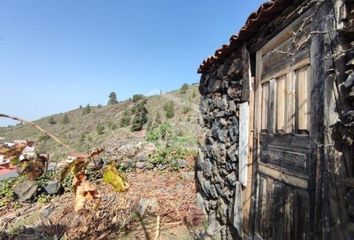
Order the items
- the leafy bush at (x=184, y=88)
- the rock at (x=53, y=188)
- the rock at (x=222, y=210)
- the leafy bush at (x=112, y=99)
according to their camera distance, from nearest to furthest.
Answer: the rock at (x=222, y=210) < the rock at (x=53, y=188) < the leafy bush at (x=184, y=88) < the leafy bush at (x=112, y=99)

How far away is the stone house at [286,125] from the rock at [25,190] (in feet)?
14.0

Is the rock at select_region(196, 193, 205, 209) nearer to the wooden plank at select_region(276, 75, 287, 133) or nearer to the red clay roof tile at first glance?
the red clay roof tile

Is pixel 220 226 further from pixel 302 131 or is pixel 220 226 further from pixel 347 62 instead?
pixel 347 62

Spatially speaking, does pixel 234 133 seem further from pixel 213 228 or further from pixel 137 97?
pixel 137 97

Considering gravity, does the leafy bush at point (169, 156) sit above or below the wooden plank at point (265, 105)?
below

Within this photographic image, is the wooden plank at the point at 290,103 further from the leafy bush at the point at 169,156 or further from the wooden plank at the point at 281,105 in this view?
the leafy bush at the point at 169,156

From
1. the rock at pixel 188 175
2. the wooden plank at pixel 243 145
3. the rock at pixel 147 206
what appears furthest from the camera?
the rock at pixel 188 175

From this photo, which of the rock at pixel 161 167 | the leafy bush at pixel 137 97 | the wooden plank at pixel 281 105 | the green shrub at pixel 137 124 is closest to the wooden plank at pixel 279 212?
the wooden plank at pixel 281 105

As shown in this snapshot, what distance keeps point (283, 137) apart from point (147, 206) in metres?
3.69

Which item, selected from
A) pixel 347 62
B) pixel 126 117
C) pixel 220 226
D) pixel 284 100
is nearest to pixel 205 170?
pixel 220 226

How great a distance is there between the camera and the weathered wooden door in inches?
103

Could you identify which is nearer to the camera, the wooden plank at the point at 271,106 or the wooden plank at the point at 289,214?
the wooden plank at the point at 289,214

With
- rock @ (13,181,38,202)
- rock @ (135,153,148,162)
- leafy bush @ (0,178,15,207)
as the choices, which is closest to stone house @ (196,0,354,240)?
rock @ (135,153,148,162)

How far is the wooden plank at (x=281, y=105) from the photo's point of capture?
3.00m
